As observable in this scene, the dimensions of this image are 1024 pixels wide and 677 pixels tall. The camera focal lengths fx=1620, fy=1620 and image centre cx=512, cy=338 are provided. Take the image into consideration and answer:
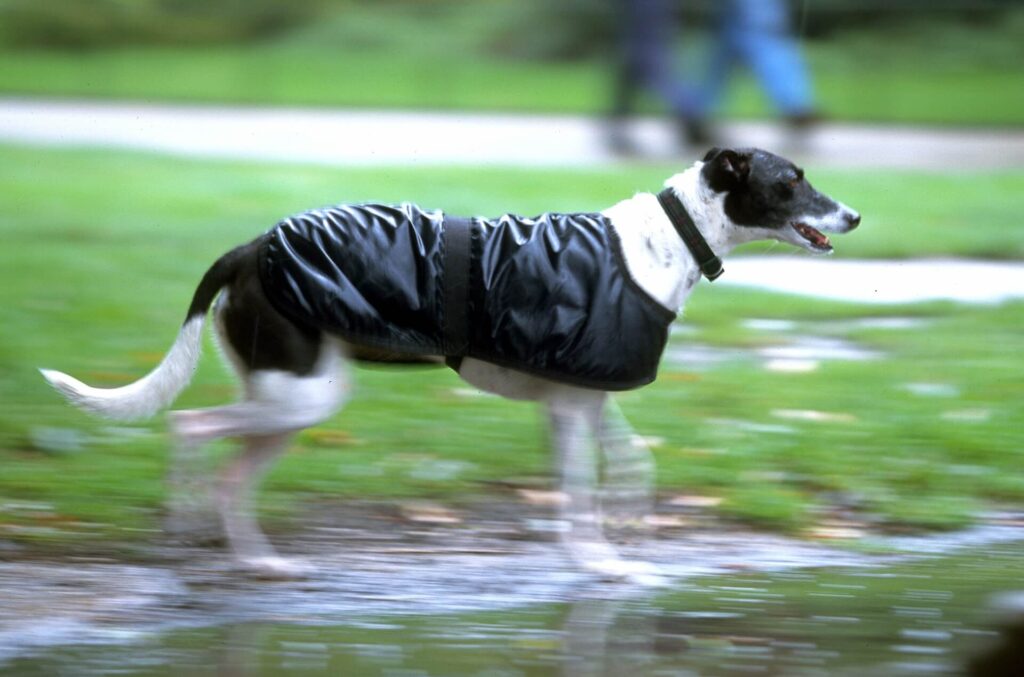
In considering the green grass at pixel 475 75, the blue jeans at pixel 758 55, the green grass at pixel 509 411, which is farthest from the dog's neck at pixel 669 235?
the green grass at pixel 475 75

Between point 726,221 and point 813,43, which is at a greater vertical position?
point 813,43

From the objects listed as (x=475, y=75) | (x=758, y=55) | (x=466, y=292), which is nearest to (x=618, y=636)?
(x=466, y=292)

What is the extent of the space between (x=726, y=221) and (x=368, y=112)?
14.9m

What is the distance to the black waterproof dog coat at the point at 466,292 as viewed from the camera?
226 inches

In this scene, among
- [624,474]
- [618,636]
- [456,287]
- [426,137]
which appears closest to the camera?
[618,636]

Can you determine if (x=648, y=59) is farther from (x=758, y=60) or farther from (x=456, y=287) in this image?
(x=456, y=287)

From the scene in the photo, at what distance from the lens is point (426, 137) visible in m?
17.6

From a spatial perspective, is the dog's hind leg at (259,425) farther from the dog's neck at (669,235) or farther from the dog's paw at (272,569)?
the dog's neck at (669,235)

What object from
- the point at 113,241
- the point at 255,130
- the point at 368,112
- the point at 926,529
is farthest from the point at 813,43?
the point at 926,529

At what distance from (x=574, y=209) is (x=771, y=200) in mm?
6076

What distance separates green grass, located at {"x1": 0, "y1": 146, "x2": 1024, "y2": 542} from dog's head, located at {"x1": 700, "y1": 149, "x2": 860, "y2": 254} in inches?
49.9

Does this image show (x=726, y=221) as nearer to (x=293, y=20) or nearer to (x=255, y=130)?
(x=255, y=130)

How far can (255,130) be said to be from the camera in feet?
60.1

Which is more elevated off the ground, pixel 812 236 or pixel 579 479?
pixel 812 236
